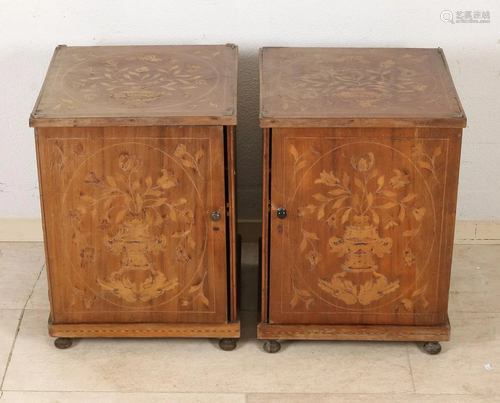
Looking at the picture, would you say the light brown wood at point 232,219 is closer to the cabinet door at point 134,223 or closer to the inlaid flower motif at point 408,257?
the cabinet door at point 134,223

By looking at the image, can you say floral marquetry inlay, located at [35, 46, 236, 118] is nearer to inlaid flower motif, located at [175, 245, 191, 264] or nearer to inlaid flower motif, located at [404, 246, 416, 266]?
inlaid flower motif, located at [175, 245, 191, 264]

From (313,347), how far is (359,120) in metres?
0.72

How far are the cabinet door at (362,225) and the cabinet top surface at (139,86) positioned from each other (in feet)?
0.79

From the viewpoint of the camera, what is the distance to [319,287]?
109 inches

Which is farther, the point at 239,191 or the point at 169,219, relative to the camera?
the point at 239,191

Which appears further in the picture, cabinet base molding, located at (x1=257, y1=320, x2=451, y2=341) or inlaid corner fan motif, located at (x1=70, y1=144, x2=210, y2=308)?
cabinet base molding, located at (x1=257, y1=320, x2=451, y2=341)

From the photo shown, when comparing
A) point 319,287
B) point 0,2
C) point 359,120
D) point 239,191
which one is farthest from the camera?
point 239,191

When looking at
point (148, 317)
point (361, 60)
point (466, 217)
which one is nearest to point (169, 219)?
point (148, 317)

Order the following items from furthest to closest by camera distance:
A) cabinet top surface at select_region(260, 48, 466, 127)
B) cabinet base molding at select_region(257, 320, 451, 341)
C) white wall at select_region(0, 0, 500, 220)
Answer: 1. white wall at select_region(0, 0, 500, 220)
2. cabinet base molding at select_region(257, 320, 451, 341)
3. cabinet top surface at select_region(260, 48, 466, 127)

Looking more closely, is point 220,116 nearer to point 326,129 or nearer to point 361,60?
point 326,129

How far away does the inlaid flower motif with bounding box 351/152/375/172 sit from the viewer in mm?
2600

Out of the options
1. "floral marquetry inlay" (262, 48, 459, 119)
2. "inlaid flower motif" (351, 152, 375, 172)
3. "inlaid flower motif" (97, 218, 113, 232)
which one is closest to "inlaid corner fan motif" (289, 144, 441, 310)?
"inlaid flower motif" (351, 152, 375, 172)

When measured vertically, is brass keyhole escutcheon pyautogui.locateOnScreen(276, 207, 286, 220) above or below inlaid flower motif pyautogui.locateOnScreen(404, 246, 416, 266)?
above

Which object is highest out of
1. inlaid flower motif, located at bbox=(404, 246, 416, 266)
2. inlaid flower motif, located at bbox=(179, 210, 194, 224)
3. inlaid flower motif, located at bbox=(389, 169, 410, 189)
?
inlaid flower motif, located at bbox=(389, 169, 410, 189)
